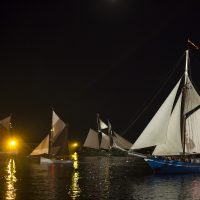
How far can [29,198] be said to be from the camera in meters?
52.0

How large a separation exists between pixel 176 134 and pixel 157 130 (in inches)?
194

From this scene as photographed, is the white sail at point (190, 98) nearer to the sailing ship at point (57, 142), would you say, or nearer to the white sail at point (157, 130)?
the white sail at point (157, 130)

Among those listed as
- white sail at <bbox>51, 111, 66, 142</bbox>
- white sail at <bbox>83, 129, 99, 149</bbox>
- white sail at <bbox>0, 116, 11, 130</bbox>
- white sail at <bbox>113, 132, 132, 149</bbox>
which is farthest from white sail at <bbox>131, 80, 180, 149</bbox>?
white sail at <bbox>83, 129, 99, 149</bbox>

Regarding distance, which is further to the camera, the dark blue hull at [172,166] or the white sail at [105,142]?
the white sail at [105,142]

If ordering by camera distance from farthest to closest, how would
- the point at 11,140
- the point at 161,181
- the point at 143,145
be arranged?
the point at 11,140, the point at 143,145, the point at 161,181

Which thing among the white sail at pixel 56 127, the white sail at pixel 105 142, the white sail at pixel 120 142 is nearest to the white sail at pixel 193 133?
the white sail at pixel 56 127

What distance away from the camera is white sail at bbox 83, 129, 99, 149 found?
590 feet

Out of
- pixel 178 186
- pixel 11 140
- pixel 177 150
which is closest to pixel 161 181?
pixel 178 186

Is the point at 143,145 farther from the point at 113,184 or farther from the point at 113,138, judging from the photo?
the point at 113,138

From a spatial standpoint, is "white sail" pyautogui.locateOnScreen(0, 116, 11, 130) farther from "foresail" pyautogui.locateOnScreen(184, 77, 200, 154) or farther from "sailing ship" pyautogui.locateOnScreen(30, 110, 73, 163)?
"foresail" pyautogui.locateOnScreen(184, 77, 200, 154)

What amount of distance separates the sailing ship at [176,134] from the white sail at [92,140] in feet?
320

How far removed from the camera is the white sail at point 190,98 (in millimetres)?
79925

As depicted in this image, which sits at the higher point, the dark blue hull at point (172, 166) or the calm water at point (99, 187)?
the dark blue hull at point (172, 166)

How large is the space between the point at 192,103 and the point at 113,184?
2295 cm
